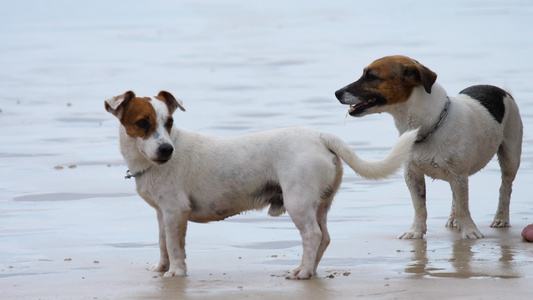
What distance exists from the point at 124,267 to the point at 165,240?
0.38 meters

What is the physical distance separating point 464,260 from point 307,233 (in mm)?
Answer: 1298

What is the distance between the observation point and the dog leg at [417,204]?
842 centimetres

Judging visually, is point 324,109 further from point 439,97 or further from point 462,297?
point 462,297

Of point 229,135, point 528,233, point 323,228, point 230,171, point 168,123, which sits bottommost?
point 229,135

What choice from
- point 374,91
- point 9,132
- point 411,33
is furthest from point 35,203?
point 411,33

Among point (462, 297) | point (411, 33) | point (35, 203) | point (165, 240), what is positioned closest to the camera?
Answer: point (462, 297)

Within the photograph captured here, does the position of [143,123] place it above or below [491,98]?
above

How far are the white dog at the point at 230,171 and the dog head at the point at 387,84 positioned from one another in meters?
1.38

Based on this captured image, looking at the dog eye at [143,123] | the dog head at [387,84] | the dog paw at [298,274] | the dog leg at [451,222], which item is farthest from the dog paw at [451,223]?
the dog eye at [143,123]

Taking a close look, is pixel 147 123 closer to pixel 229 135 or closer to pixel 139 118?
pixel 139 118

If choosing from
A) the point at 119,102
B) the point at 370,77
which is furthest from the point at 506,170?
the point at 119,102

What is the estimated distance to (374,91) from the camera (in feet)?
28.0

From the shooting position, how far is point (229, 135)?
43.4 ft

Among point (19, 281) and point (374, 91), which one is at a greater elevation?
point (374, 91)
